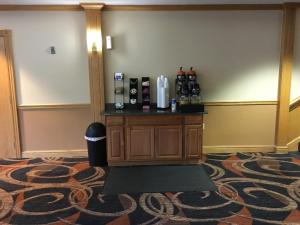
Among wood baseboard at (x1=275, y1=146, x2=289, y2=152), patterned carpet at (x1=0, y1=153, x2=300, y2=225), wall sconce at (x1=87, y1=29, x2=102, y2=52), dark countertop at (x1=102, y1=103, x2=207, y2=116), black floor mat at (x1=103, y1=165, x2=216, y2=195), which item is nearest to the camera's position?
patterned carpet at (x1=0, y1=153, x2=300, y2=225)

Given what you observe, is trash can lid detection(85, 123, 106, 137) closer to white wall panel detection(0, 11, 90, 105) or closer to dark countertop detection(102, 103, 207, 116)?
dark countertop detection(102, 103, 207, 116)

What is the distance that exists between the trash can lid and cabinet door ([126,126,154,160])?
1.34 ft

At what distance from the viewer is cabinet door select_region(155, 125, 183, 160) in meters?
4.28

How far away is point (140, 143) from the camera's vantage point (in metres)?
4.30

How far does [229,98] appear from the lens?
15.8ft

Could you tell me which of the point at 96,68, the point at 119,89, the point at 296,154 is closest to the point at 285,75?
the point at 296,154

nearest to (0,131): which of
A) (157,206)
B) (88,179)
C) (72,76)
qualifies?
(72,76)

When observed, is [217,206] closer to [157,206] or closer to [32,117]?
[157,206]

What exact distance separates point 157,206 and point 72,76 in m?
2.60

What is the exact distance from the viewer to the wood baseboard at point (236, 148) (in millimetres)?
4930

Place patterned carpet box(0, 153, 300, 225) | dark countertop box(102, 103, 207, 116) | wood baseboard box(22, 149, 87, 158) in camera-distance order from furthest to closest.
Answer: wood baseboard box(22, 149, 87, 158)
dark countertop box(102, 103, 207, 116)
patterned carpet box(0, 153, 300, 225)

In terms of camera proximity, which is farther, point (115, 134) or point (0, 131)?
point (0, 131)

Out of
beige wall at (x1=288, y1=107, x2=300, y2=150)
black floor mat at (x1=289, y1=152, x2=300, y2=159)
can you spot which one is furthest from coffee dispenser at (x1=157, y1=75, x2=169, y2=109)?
black floor mat at (x1=289, y1=152, x2=300, y2=159)

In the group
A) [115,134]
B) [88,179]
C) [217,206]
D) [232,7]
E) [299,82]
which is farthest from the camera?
[299,82]
